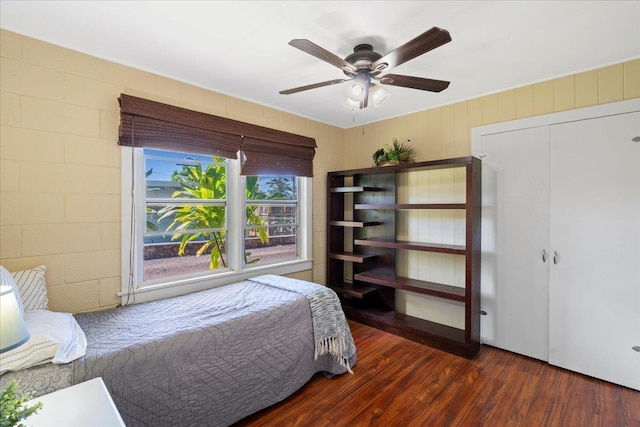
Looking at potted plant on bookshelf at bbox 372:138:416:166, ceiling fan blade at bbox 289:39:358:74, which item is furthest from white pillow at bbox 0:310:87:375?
potted plant on bookshelf at bbox 372:138:416:166

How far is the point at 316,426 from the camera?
1.87 m

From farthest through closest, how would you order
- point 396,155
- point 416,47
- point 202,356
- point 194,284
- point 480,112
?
point 396,155, point 480,112, point 194,284, point 202,356, point 416,47

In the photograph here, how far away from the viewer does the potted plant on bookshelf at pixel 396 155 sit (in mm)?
3311

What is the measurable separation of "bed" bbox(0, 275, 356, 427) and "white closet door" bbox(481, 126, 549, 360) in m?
1.56

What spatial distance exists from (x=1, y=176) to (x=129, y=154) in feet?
2.38

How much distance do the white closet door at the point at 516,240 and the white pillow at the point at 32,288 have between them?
359 cm

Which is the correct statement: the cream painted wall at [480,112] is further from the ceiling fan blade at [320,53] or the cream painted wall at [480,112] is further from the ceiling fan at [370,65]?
the ceiling fan blade at [320,53]

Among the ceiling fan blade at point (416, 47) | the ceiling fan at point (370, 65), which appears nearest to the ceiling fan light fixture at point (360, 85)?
the ceiling fan at point (370, 65)

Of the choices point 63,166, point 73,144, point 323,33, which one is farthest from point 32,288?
point 323,33

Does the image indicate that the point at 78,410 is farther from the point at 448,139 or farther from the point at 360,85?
the point at 448,139

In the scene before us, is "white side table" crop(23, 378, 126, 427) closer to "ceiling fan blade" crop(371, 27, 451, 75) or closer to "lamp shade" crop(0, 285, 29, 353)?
"lamp shade" crop(0, 285, 29, 353)

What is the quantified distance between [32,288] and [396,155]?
10.7ft

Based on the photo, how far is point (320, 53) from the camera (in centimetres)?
164

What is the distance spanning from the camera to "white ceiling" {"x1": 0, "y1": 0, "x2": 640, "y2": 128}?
65.3 inches
